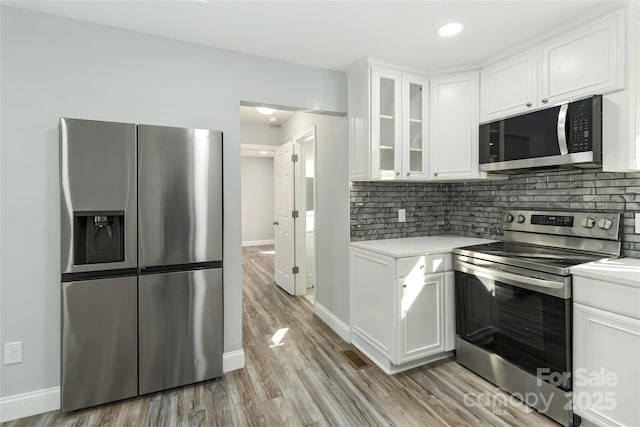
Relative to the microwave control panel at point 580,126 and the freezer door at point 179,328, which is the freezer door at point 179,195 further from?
the microwave control panel at point 580,126

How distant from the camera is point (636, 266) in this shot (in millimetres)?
1747

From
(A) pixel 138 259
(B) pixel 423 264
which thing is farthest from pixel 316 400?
(A) pixel 138 259

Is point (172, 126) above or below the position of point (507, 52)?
below

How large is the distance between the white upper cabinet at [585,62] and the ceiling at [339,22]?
3.6 inches

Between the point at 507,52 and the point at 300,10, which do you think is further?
the point at 507,52

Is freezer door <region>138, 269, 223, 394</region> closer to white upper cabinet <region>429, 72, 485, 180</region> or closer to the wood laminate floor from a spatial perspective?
the wood laminate floor

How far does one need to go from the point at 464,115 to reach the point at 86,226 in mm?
2941

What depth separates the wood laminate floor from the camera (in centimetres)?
187

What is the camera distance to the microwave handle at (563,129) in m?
2.01

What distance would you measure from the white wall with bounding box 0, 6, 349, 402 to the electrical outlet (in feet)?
0.10

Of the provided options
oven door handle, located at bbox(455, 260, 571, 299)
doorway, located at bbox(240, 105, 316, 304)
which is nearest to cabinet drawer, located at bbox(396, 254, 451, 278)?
oven door handle, located at bbox(455, 260, 571, 299)

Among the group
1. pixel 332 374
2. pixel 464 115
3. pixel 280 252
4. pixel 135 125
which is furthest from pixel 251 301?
pixel 464 115

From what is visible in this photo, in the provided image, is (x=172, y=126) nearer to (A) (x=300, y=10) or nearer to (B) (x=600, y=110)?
(A) (x=300, y=10)

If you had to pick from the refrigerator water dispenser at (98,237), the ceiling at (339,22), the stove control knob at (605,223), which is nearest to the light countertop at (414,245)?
the stove control knob at (605,223)
